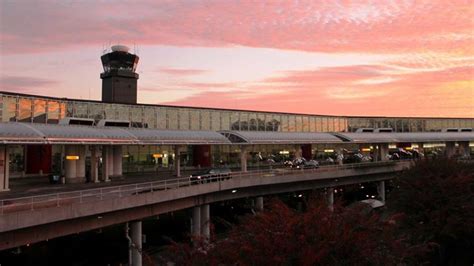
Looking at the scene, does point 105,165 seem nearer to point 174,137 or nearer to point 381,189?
point 174,137

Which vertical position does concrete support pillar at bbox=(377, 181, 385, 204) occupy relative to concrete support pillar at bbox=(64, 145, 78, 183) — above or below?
below

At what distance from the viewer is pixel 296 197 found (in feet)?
193

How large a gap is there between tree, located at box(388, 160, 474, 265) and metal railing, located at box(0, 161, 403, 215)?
14.9 meters

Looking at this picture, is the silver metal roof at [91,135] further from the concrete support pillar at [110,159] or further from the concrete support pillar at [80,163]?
the concrete support pillar at [110,159]

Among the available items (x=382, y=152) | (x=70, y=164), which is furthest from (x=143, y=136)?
(x=382, y=152)

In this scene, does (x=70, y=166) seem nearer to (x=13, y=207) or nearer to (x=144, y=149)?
(x=13, y=207)

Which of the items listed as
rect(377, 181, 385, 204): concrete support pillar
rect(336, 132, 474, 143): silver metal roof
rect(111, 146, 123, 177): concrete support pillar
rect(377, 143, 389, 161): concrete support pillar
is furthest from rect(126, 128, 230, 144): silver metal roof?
rect(377, 143, 389, 161): concrete support pillar

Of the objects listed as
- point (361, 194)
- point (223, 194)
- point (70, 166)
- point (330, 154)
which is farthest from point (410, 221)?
point (330, 154)

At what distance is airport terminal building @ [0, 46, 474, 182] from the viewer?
46.7 metres

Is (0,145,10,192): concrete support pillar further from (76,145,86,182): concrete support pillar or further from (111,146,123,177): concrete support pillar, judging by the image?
→ (111,146,123,177): concrete support pillar

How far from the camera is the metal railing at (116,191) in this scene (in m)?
21.2

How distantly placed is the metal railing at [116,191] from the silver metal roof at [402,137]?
14.6 metres

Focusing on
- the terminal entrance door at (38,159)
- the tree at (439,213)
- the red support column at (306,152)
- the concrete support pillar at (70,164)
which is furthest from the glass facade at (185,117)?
the tree at (439,213)

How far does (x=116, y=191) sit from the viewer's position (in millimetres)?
26375
